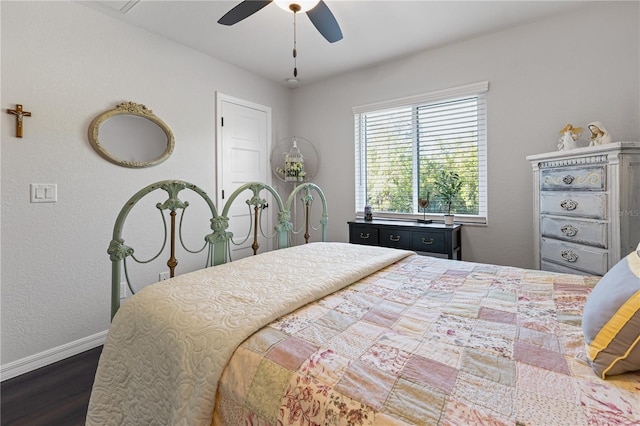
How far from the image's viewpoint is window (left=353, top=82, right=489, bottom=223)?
9.96ft

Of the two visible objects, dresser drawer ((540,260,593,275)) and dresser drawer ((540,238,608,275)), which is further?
dresser drawer ((540,260,593,275))

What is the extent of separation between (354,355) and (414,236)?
2294 mm

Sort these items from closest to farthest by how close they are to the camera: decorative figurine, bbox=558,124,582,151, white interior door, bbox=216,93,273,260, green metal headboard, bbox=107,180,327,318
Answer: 1. green metal headboard, bbox=107,180,327,318
2. decorative figurine, bbox=558,124,582,151
3. white interior door, bbox=216,93,273,260

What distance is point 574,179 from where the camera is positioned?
6.82 feet

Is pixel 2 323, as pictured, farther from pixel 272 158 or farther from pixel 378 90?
pixel 378 90

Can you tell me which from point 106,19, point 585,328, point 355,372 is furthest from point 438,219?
point 106,19

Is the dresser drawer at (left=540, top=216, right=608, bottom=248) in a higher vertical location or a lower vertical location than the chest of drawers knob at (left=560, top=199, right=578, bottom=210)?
lower

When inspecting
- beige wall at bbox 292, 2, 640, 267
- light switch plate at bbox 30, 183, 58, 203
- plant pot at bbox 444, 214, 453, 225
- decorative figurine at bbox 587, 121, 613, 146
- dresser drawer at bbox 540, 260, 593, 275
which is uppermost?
beige wall at bbox 292, 2, 640, 267

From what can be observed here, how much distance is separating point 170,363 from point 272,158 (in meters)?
3.30

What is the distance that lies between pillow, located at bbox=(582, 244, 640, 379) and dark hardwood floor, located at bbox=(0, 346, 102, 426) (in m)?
2.21

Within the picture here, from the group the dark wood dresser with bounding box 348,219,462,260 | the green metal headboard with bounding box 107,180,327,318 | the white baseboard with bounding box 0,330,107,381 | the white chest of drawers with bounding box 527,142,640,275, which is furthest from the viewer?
the dark wood dresser with bounding box 348,219,462,260

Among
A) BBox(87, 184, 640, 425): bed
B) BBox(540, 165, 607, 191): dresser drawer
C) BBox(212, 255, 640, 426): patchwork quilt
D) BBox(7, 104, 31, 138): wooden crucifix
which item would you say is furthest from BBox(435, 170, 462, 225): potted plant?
BBox(7, 104, 31, 138): wooden crucifix

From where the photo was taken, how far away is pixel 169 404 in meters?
0.93

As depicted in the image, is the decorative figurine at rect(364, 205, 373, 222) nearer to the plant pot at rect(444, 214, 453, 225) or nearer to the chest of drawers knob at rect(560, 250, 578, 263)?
the plant pot at rect(444, 214, 453, 225)
